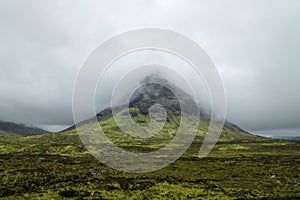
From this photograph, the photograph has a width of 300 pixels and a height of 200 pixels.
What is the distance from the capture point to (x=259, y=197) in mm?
38781

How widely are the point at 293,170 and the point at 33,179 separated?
187 feet

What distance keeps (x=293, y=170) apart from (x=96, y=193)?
47.7 meters

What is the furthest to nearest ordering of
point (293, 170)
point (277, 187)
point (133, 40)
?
1. point (133, 40)
2. point (293, 170)
3. point (277, 187)

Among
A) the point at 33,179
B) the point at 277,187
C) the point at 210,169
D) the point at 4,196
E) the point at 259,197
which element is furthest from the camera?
the point at 210,169

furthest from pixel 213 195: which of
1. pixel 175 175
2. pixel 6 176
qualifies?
pixel 6 176

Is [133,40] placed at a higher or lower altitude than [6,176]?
higher

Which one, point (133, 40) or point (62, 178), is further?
point (133, 40)

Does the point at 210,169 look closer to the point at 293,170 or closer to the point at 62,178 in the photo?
the point at 293,170

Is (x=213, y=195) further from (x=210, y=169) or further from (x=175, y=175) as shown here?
(x=210, y=169)

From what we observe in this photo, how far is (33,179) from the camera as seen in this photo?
47.8 metres

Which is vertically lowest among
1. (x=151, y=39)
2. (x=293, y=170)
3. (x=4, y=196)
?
(x=4, y=196)

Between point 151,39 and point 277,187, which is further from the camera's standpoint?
point 151,39

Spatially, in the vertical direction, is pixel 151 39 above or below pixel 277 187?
above

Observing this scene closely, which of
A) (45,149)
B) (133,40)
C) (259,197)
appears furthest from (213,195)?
(45,149)
